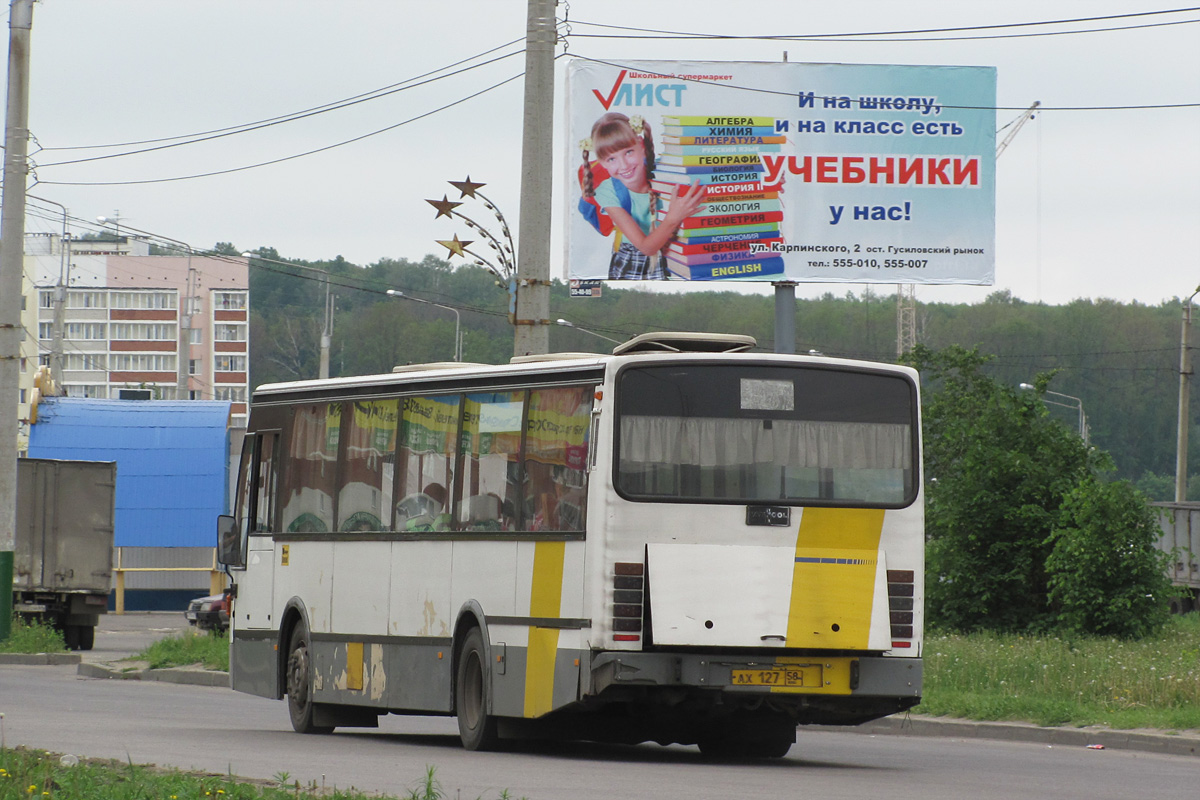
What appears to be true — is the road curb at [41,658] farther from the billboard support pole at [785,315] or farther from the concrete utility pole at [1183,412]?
the concrete utility pole at [1183,412]

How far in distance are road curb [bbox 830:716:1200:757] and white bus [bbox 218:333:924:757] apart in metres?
3.23

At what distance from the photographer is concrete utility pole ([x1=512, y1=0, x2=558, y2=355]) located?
60.8 ft

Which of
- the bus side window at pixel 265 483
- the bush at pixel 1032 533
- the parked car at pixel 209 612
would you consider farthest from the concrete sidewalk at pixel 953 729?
the parked car at pixel 209 612

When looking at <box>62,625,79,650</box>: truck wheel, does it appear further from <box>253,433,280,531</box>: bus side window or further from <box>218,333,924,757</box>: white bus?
<box>218,333,924,757</box>: white bus

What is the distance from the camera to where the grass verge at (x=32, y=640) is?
2800cm

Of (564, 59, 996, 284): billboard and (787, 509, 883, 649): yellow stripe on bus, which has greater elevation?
(564, 59, 996, 284): billboard

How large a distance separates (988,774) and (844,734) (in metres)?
5.48

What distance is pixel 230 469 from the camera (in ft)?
176

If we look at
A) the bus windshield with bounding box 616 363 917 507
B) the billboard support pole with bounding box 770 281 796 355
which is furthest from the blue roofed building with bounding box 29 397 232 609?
the bus windshield with bounding box 616 363 917 507

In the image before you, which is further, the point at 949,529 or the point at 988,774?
the point at 949,529

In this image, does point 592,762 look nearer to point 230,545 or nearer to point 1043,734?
point 1043,734

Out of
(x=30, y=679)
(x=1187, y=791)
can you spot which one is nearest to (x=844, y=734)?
(x=1187, y=791)

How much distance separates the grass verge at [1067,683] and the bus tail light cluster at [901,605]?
392 centimetres

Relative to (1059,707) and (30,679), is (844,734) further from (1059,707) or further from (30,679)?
(30,679)
